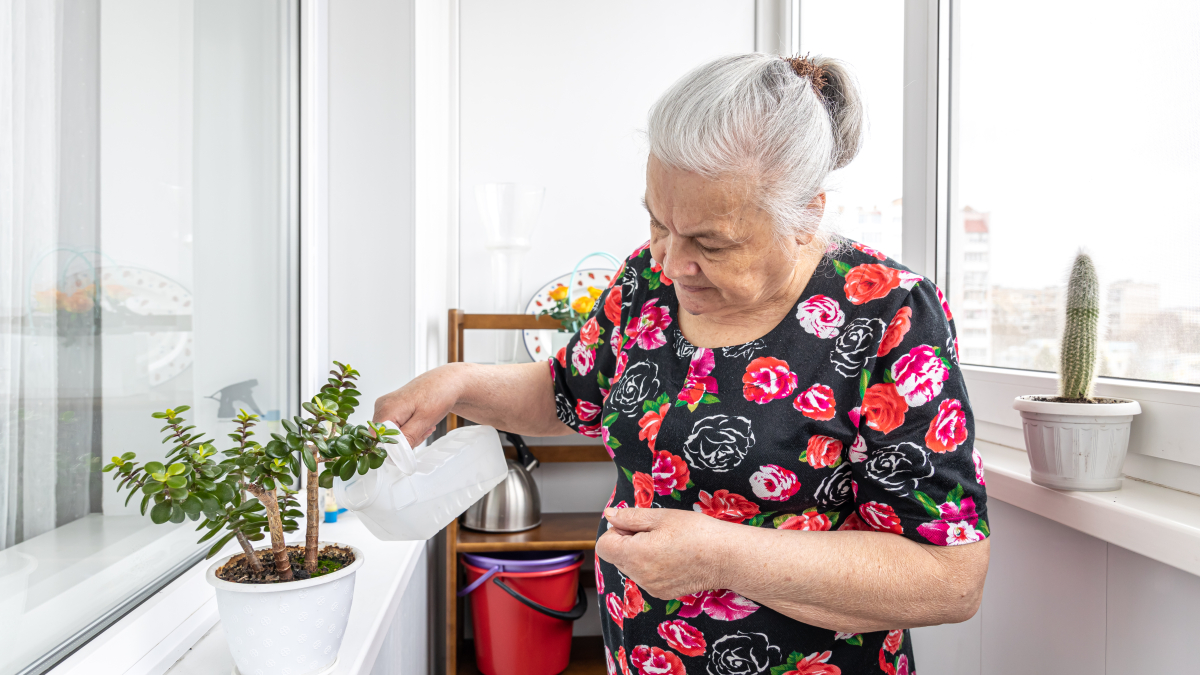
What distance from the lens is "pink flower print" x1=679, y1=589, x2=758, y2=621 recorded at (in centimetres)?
90

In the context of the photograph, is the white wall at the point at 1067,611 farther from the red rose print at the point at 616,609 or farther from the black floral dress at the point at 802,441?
the red rose print at the point at 616,609

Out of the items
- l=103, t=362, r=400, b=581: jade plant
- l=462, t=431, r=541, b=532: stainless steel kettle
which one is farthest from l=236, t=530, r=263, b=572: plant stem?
l=462, t=431, r=541, b=532: stainless steel kettle

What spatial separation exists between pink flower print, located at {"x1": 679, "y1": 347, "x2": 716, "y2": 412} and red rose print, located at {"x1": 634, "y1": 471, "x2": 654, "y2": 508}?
0.12m

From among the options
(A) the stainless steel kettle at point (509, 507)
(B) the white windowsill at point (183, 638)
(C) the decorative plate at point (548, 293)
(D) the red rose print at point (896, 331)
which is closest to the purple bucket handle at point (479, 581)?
(A) the stainless steel kettle at point (509, 507)

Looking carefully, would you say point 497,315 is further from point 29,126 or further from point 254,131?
point 29,126

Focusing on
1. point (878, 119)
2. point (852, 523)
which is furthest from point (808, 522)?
point (878, 119)

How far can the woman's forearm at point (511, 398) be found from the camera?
3.64 feet

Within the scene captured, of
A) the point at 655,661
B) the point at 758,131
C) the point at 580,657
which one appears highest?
the point at 758,131

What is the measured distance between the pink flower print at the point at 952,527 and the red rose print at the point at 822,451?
12 centimetres

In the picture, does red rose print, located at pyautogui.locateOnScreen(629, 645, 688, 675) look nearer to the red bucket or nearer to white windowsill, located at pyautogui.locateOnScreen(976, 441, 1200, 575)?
white windowsill, located at pyautogui.locateOnScreen(976, 441, 1200, 575)

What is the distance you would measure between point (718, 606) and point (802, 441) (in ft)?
0.80

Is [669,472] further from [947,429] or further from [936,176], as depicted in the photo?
[936,176]

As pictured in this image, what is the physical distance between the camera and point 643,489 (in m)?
0.96

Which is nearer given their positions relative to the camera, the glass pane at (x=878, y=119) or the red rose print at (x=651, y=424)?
the red rose print at (x=651, y=424)
